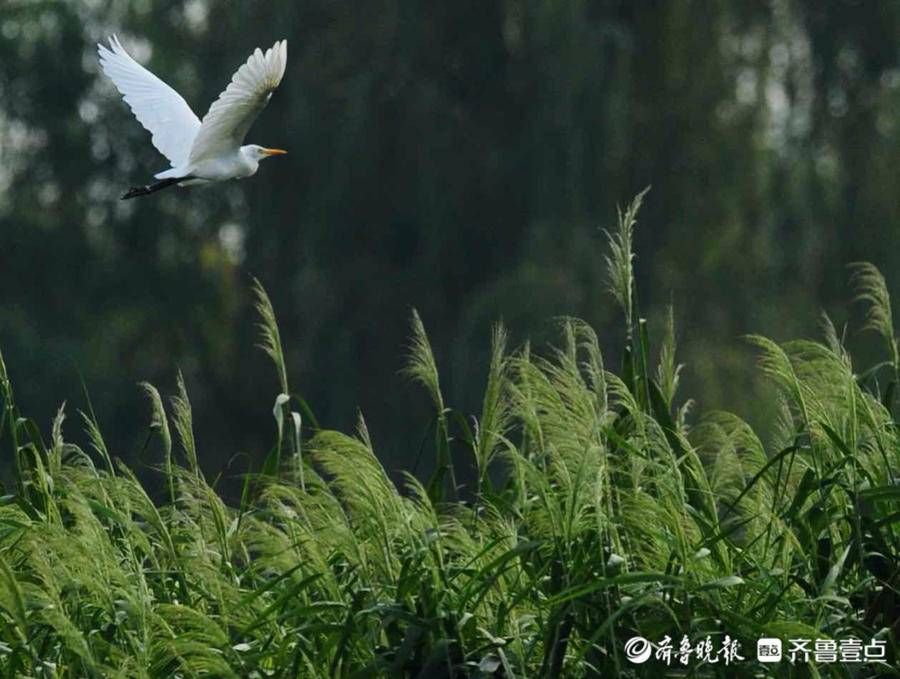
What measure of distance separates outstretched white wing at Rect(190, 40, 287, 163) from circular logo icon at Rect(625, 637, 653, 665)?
2.60m

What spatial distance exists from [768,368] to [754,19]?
37.6 ft

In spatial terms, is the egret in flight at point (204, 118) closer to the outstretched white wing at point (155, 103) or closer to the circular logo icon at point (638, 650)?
the outstretched white wing at point (155, 103)

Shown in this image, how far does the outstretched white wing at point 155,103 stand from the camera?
25.2 feet

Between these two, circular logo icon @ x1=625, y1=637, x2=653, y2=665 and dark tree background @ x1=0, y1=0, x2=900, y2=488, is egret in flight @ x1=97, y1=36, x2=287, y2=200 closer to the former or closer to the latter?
circular logo icon @ x1=625, y1=637, x2=653, y2=665

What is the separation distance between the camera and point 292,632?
3.93 meters

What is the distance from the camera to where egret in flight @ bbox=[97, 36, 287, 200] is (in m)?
6.28

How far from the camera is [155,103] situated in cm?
774

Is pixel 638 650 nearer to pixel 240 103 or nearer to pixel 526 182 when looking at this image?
pixel 240 103

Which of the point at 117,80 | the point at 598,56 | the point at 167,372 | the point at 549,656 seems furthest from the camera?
the point at 167,372

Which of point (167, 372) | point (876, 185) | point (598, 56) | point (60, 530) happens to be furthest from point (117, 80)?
point (167, 372)

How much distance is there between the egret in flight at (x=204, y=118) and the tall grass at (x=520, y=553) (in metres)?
2.05

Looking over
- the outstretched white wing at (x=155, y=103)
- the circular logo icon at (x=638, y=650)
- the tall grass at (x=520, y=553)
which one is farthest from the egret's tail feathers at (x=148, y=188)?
the circular logo icon at (x=638, y=650)

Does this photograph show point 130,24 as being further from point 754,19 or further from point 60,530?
point 60,530

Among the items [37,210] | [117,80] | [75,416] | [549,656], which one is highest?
[117,80]
